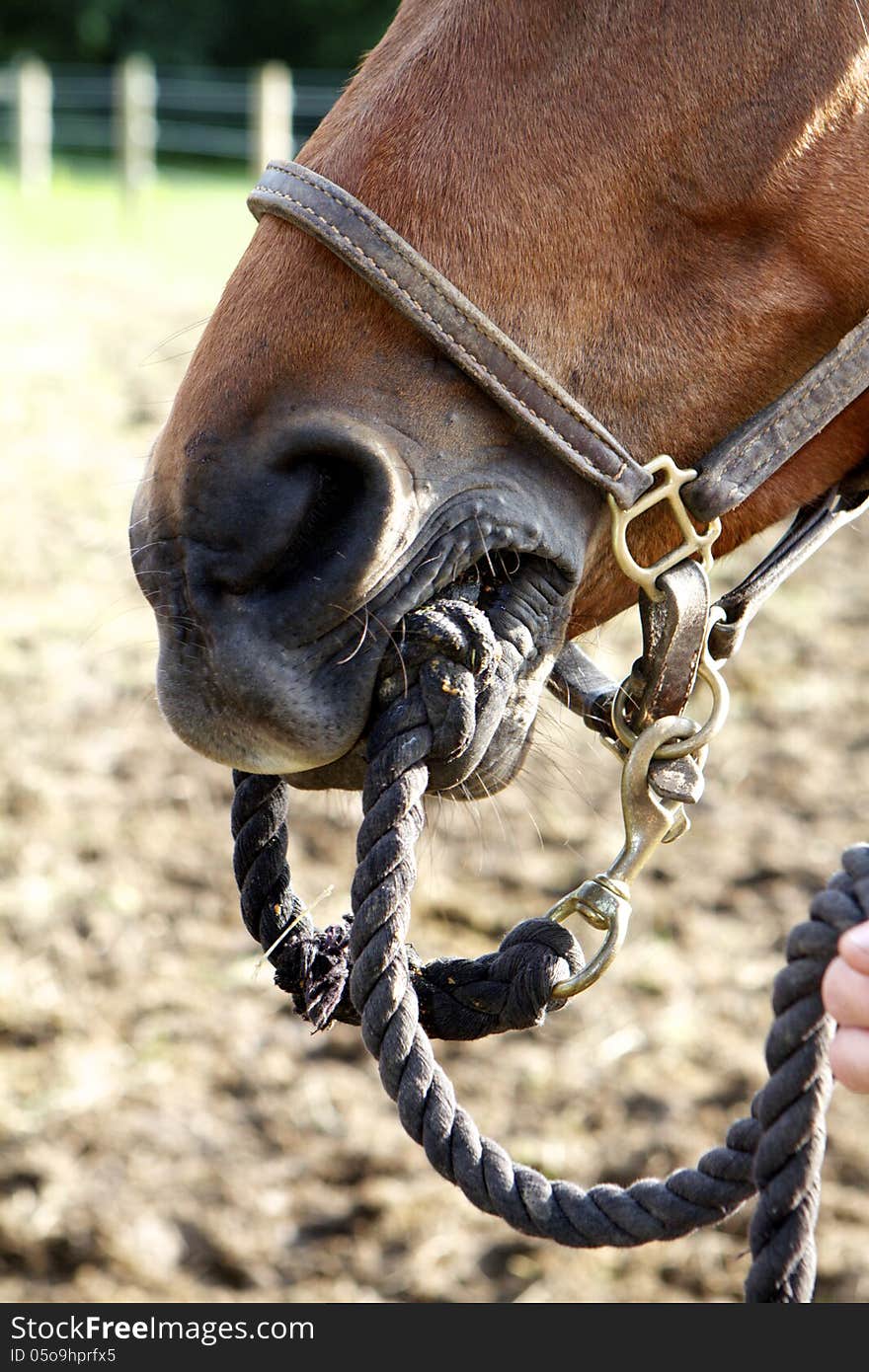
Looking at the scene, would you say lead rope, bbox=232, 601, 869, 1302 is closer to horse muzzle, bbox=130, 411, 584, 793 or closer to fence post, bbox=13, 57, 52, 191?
horse muzzle, bbox=130, 411, 584, 793

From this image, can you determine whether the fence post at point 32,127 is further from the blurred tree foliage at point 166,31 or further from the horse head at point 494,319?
the horse head at point 494,319

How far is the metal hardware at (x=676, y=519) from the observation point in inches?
61.4

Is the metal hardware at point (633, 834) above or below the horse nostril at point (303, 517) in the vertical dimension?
below

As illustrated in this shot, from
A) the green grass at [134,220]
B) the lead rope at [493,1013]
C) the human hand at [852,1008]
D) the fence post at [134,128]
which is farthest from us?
the fence post at [134,128]

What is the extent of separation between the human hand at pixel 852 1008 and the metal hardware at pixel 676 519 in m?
0.53

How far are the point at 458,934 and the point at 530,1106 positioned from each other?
639mm

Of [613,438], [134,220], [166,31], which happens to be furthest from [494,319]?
[166,31]

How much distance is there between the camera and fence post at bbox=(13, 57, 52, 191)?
17594mm

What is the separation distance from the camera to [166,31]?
97.9 ft

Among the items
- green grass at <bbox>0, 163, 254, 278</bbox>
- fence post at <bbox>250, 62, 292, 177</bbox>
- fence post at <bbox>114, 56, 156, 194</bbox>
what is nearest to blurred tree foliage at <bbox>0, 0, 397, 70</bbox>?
green grass at <bbox>0, 163, 254, 278</bbox>

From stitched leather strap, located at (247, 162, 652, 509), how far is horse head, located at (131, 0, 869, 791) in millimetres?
27

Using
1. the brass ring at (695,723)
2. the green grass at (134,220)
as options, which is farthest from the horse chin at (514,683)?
the green grass at (134,220)
